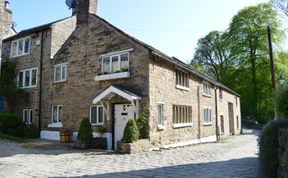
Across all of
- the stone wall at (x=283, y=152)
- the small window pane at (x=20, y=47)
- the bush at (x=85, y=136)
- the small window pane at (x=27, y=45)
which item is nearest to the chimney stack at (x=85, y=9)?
the small window pane at (x=27, y=45)

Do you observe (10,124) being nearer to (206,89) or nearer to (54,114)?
(54,114)

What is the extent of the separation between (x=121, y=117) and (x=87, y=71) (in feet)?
14.4

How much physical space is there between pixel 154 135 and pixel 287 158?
36.5 feet

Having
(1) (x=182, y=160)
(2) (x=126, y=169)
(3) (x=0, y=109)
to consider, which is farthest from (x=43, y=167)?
(3) (x=0, y=109)

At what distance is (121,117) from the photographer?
17.5 m

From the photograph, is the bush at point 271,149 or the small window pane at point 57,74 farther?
the small window pane at point 57,74

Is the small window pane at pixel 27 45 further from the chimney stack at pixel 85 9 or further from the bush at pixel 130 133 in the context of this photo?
the bush at pixel 130 133

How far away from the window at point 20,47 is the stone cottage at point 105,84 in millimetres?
90

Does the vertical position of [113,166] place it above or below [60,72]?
below

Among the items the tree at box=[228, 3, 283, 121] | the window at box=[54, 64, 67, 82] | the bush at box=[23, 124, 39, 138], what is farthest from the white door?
the tree at box=[228, 3, 283, 121]

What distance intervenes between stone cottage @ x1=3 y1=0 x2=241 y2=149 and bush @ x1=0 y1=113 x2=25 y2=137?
1.33 meters

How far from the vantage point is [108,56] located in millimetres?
18656

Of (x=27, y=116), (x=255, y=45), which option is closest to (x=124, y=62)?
(x=27, y=116)

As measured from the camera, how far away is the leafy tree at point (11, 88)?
23906 mm
